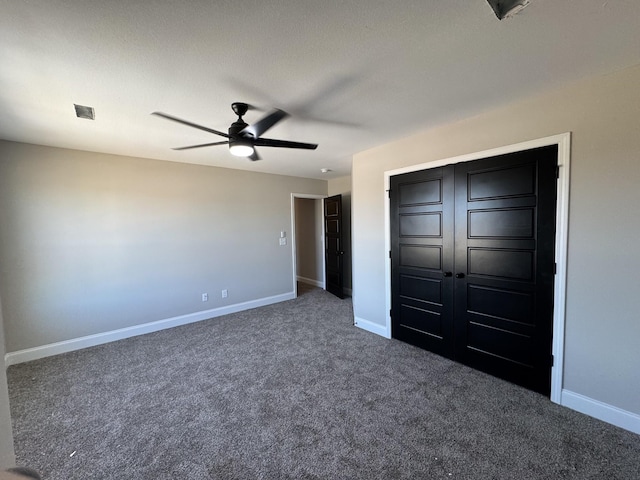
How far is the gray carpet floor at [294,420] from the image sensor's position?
167cm

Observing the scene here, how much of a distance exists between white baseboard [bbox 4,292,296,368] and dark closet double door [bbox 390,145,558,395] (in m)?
2.75

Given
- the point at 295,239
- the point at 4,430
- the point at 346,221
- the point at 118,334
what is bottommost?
the point at 118,334

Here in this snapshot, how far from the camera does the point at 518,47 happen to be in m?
1.56

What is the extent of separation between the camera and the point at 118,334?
3578 millimetres

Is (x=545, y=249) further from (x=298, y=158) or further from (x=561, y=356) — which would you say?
(x=298, y=158)

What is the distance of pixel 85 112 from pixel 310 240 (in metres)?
4.69

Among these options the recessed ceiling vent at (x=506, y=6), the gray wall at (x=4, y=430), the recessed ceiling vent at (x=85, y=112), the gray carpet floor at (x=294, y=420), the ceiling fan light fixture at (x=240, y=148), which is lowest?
the gray carpet floor at (x=294, y=420)

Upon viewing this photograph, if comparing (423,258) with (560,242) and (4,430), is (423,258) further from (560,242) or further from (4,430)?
(4,430)

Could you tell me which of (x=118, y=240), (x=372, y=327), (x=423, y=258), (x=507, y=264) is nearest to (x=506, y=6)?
(x=507, y=264)

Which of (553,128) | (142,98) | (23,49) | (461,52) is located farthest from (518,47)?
(23,49)

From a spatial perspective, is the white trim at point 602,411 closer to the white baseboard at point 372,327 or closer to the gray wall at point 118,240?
the white baseboard at point 372,327

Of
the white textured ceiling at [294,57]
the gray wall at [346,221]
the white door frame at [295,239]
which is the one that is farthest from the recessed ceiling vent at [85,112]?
the gray wall at [346,221]

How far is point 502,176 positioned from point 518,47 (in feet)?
3.59

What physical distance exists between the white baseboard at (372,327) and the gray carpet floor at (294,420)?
1.01 ft
